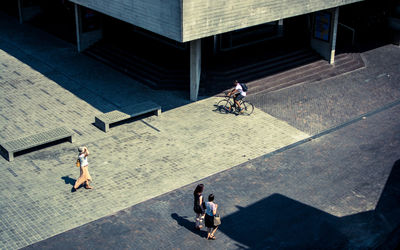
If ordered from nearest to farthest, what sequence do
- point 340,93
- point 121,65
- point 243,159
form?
point 243,159
point 340,93
point 121,65

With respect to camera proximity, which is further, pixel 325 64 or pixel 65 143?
pixel 325 64

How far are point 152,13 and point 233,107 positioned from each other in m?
5.42

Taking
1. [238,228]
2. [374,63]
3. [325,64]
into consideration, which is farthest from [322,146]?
[374,63]

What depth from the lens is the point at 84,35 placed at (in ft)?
92.7

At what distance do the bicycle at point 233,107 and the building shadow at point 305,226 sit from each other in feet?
20.4

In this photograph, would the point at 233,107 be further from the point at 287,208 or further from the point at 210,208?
the point at 210,208

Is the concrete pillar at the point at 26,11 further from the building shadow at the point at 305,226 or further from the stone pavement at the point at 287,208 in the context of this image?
the building shadow at the point at 305,226

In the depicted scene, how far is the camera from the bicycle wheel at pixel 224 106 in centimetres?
2275

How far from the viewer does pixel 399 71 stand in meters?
27.0

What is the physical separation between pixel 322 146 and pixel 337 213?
14.1ft

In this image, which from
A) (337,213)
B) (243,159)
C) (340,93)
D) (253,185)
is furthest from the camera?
(340,93)

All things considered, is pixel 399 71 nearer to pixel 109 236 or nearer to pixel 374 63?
pixel 374 63

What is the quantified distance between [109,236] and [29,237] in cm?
221

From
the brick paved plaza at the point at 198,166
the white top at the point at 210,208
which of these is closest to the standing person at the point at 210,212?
the white top at the point at 210,208
